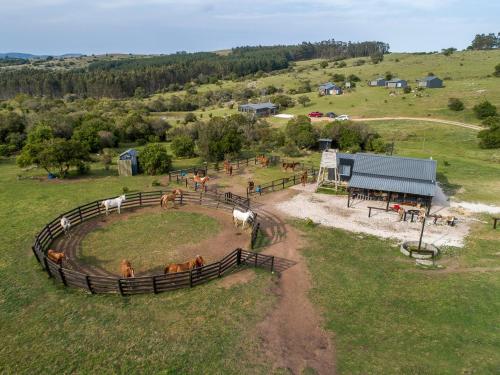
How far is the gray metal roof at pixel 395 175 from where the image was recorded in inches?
981

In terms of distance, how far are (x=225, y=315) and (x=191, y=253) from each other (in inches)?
221

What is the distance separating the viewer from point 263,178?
1286 inches

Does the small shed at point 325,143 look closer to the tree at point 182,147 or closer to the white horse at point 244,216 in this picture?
the tree at point 182,147

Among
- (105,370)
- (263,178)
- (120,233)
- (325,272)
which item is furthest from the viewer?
(263,178)

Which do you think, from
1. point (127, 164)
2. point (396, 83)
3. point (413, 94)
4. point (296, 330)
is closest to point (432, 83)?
point (396, 83)

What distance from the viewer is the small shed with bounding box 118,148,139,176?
3297cm

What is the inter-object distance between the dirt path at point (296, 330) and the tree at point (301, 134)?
2793cm

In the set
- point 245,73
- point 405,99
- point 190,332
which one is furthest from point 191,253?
point 245,73

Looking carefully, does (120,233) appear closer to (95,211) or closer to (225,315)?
(95,211)

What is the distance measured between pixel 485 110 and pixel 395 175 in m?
41.2

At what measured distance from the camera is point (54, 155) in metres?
31.0

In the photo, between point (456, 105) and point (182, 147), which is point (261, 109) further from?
point (182, 147)

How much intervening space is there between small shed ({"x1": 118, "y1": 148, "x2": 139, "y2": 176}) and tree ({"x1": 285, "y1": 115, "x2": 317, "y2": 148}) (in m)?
20.8

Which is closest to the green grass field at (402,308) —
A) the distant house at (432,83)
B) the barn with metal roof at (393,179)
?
the barn with metal roof at (393,179)
